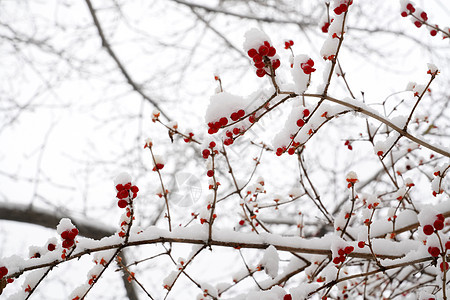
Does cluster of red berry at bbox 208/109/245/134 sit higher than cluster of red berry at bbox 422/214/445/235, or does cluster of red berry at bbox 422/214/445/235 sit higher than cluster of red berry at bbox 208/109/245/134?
cluster of red berry at bbox 208/109/245/134

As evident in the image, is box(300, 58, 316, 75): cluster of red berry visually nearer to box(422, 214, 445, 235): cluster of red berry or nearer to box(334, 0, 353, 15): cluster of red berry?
box(334, 0, 353, 15): cluster of red berry

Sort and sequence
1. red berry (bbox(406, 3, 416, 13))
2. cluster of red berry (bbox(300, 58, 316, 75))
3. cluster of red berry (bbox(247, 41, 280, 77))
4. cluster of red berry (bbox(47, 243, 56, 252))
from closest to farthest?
cluster of red berry (bbox(247, 41, 280, 77)) < cluster of red berry (bbox(300, 58, 316, 75)) < cluster of red berry (bbox(47, 243, 56, 252)) < red berry (bbox(406, 3, 416, 13))

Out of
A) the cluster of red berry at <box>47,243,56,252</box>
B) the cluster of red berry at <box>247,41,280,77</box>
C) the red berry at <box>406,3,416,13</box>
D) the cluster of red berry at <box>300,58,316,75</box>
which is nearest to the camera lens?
the cluster of red berry at <box>247,41,280,77</box>

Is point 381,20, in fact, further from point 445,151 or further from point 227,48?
point 445,151

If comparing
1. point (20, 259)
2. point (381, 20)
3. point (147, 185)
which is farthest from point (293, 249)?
point (381, 20)

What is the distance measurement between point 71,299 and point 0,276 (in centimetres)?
32

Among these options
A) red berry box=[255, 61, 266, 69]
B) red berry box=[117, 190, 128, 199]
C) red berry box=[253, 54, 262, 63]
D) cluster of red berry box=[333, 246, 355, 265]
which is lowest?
cluster of red berry box=[333, 246, 355, 265]

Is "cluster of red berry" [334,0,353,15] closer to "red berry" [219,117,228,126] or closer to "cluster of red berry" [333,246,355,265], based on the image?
"red berry" [219,117,228,126]

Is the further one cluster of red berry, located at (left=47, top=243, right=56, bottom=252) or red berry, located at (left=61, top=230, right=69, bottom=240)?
cluster of red berry, located at (left=47, top=243, right=56, bottom=252)

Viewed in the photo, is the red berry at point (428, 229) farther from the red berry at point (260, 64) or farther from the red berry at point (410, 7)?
the red berry at point (410, 7)

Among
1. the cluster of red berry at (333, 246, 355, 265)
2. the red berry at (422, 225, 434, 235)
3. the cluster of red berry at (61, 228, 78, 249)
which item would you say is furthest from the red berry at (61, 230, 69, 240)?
the red berry at (422, 225, 434, 235)

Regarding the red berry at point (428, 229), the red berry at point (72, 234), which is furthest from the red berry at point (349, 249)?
the red berry at point (72, 234)

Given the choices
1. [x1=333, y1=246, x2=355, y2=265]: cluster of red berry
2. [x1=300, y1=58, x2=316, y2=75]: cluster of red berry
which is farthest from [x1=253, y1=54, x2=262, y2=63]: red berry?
[x1=333, y1=246, x2=355, y2=265]: cluster of red berry

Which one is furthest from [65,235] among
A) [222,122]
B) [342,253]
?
[342,253]
